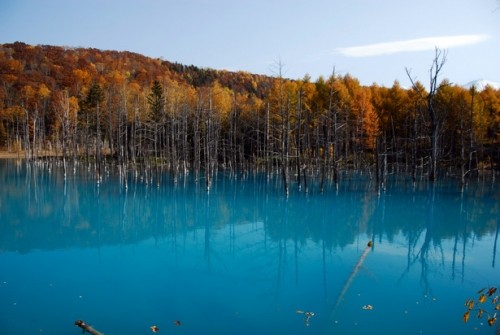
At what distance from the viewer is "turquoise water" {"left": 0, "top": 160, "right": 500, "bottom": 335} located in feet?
26.6

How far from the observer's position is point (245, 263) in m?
12.2

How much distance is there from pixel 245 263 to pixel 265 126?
2368 centimetres

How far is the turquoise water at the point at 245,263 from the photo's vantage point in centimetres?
810

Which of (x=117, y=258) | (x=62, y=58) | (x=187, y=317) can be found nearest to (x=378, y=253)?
(x=187, y=317)

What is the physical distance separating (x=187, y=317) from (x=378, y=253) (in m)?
7.41

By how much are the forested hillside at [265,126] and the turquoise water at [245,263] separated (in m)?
5.52

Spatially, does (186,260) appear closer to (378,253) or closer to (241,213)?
(378,253)

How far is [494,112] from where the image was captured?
41.7 m

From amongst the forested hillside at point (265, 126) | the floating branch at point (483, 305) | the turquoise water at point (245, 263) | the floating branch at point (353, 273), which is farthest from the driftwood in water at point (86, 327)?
the forested hillside at point (265, 126)

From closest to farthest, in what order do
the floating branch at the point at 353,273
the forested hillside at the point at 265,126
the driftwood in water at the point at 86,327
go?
the driftwood in water at the point at 86,327 < the floating branch at the point at 353,273 < the forested hillside at the point at 265,126

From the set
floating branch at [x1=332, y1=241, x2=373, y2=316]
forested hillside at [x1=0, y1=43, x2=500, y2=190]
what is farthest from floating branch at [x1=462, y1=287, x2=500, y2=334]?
forested hillside at [x1=0, y1=43, x2=500, y2=190]

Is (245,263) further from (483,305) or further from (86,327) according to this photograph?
(483,305)

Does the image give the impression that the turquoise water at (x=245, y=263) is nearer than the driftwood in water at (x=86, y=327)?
No

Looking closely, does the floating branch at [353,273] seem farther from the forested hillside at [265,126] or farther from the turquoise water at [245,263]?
the forested hillside at [265,126]
